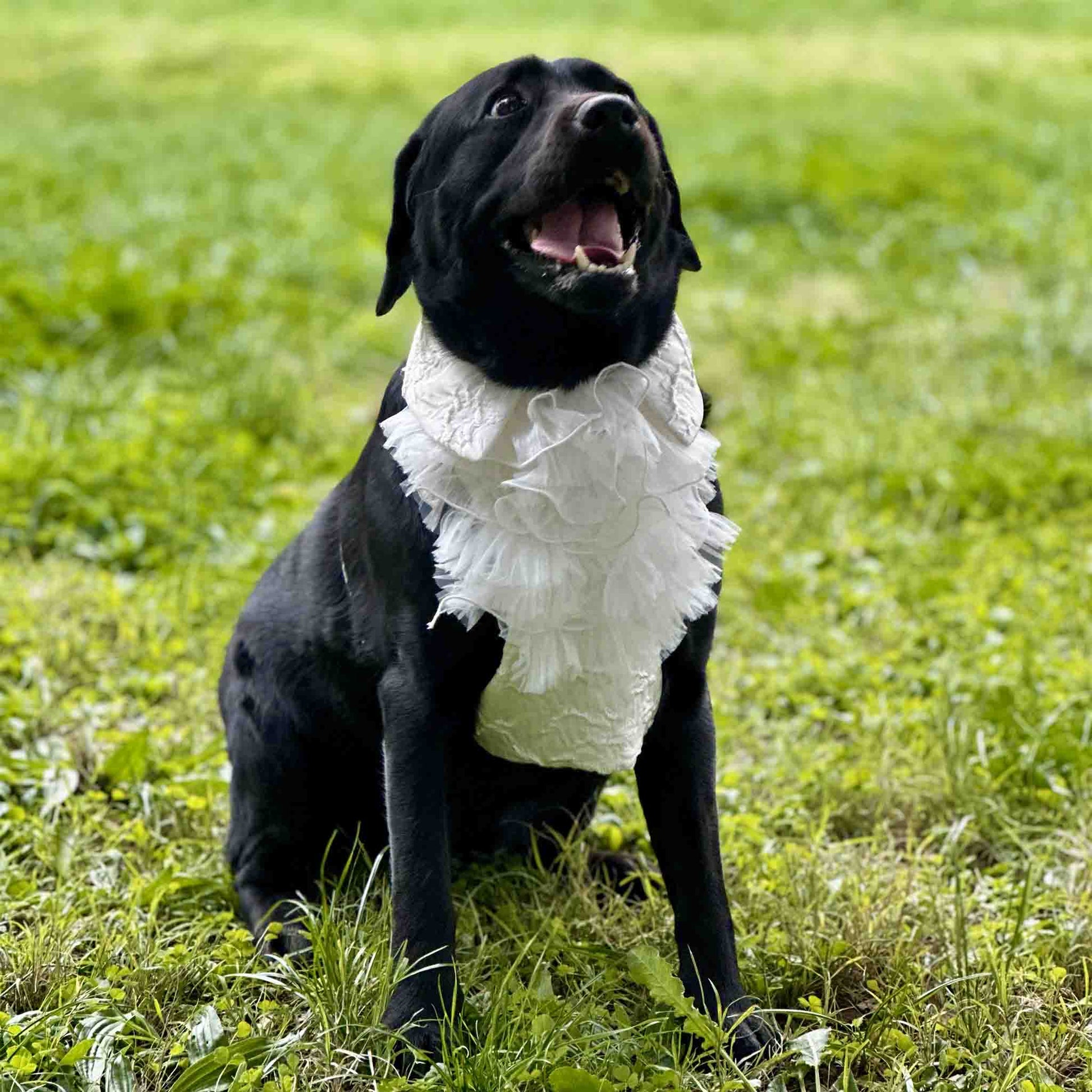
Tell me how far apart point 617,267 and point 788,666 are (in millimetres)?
2070

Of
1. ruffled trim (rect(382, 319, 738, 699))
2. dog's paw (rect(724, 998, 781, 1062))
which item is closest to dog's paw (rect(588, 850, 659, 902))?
dog's paw (rect(724, 998, 781, 1062))

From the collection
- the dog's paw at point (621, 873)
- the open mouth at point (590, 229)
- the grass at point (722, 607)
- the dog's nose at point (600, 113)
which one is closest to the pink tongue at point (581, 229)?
the open mouth at point (590, 229)

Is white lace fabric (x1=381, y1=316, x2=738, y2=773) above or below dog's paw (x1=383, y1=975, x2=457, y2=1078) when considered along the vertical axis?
above

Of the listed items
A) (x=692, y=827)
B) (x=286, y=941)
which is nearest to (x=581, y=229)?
(x=692, y=827)

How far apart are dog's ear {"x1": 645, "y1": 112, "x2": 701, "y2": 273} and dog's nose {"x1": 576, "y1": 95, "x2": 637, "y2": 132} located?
0.26 m

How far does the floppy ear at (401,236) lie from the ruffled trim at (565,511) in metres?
0.28

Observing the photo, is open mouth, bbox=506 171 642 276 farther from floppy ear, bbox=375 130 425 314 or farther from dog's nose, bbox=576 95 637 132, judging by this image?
floppy ear, bbox=375 130 425 314

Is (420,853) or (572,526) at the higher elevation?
(572,526)

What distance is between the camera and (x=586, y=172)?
216 centimetres

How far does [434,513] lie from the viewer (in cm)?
232

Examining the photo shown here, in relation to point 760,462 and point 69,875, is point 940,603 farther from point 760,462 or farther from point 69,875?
point 69,875

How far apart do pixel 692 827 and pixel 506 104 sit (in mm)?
1244

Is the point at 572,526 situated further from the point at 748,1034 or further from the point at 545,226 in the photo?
the point at 748,1034

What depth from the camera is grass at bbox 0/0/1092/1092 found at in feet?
7.88
